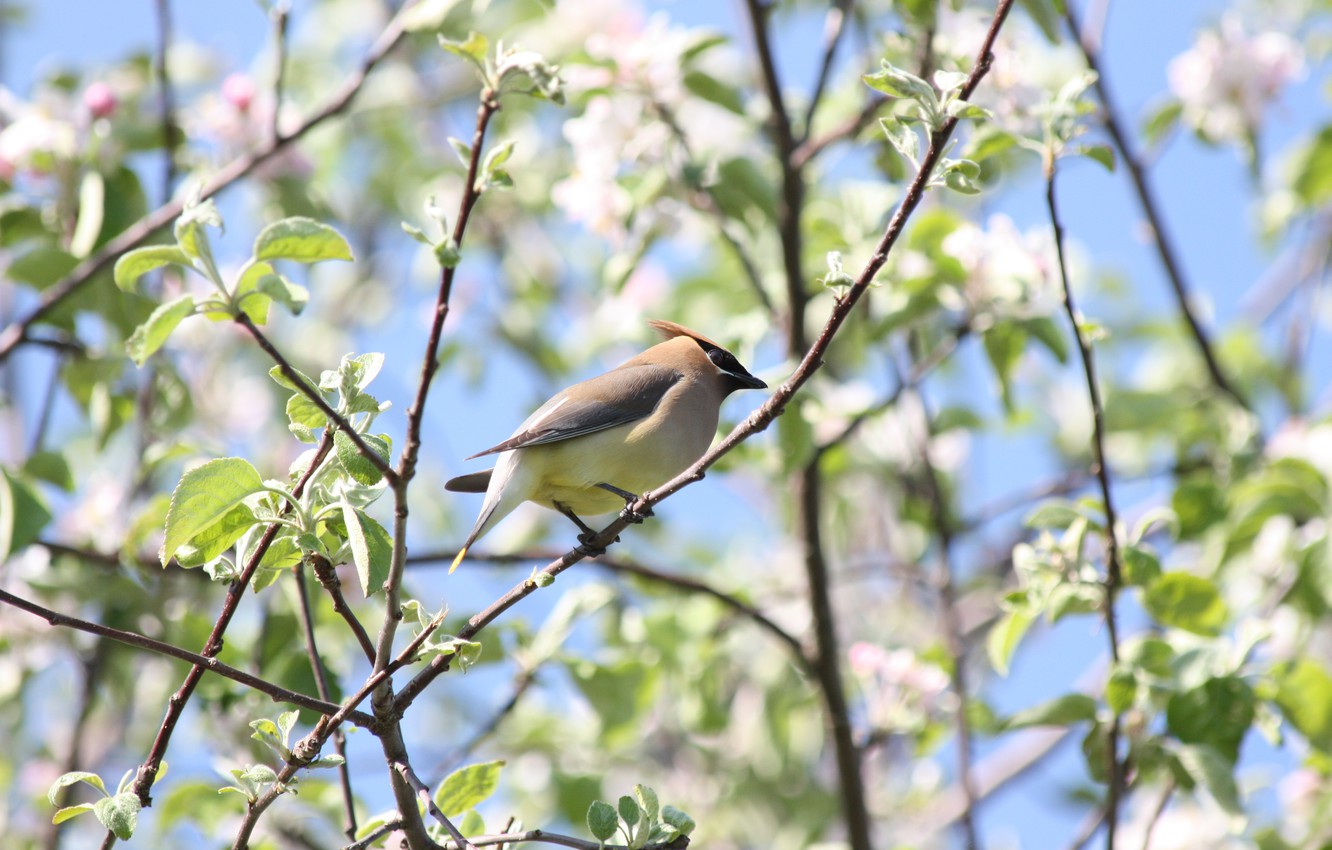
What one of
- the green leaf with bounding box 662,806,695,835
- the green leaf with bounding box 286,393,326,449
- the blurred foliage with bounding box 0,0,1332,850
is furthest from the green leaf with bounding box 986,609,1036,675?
the green leaf with bounding box 286,393,326,449

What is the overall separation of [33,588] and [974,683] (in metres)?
4.62

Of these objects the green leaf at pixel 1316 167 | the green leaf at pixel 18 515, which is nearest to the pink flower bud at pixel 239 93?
the green leaf at pixel 18 515

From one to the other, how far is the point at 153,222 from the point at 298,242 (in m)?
2.39

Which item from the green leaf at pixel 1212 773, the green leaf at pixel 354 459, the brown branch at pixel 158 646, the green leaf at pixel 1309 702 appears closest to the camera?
the brown branch at pixel 158 646

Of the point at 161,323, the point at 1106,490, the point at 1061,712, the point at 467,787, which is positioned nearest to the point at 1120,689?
the point at 1061,712

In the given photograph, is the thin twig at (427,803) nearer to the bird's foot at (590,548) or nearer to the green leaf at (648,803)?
the green leaf at (648,803)

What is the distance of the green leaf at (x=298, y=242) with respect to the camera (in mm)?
2010

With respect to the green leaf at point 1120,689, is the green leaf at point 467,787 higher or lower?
lower

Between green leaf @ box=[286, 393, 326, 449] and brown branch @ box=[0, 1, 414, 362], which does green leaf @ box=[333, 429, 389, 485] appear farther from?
brown branch @ box=[0, 1, 414, 362]

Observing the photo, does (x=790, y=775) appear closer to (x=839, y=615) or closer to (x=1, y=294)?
(x=839, y=615)

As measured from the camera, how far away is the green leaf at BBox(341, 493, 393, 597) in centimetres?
224

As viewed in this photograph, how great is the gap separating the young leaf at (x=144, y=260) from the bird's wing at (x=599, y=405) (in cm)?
143

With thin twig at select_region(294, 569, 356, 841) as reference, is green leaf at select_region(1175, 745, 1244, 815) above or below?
below

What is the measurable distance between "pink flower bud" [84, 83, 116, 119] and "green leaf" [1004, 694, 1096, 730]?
3455 millimetres
